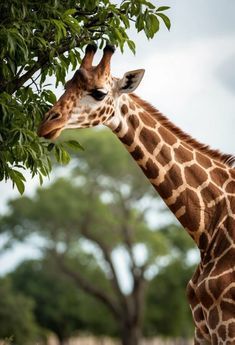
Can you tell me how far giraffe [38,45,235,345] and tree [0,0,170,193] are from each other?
81cm

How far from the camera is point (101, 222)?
156 ft

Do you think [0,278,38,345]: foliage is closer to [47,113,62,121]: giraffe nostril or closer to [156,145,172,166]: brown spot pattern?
[156,145,172,166]: brown spot pattern

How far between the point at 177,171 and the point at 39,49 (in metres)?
2.17

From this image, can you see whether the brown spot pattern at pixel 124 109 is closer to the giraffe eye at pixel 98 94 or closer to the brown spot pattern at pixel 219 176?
the giraffe eye at pixel 98 94

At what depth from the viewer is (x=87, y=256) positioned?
51.3m

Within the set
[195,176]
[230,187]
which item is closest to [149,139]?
[195,176]

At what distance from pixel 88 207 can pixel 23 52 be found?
39512 millimetres

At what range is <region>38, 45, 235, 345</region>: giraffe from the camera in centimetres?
766

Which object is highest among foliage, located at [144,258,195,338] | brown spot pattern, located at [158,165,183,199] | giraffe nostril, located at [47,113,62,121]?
giraffe nostril, located at [47,113,62,121]

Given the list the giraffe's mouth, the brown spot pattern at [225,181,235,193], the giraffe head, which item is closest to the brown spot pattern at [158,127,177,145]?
the giraffe head

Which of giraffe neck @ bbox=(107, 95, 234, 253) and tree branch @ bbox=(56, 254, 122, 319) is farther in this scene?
tree branch @ bbox=(56, 254, 122, 319)

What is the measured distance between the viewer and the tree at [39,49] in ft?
28.4

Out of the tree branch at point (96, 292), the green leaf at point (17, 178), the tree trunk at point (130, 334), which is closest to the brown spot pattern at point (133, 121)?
the green leaf at point (17, 178)

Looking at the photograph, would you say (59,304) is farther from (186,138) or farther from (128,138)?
(128,138)
